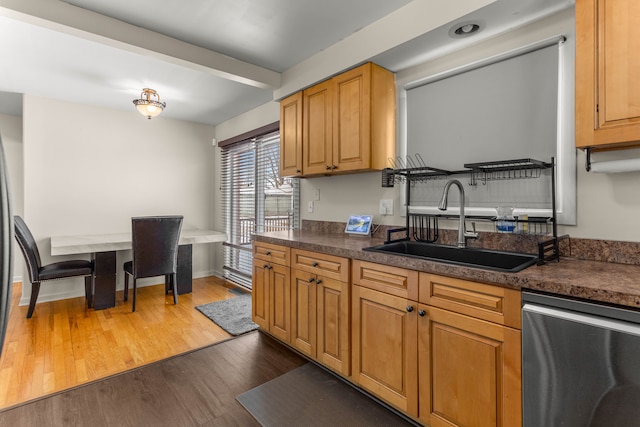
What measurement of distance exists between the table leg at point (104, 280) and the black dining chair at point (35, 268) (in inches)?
4.0

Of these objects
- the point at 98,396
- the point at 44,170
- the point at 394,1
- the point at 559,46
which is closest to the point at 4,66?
the point at 44,170

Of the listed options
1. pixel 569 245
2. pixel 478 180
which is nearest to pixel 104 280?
pixel 478 180

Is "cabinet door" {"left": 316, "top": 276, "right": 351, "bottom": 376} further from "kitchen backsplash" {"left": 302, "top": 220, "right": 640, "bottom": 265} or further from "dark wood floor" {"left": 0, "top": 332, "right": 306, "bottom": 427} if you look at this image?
"kitchen backsplash" {"left": 302, "top": 220, "right": 640, "bottom": 265}

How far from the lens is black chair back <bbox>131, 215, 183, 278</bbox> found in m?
3.41

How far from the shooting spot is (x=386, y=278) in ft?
Answer: 5.70

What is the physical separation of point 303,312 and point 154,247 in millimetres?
2129

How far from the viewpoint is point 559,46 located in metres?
1.67

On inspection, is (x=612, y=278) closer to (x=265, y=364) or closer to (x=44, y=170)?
(x=265, y=364)

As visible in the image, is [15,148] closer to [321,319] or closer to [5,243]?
[321,319]

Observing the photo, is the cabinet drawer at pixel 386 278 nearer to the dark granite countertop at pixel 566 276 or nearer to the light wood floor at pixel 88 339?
the dark granite countertop at pixel 566 276

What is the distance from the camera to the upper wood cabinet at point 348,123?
2266 mm

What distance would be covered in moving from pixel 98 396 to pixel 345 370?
1521 millimetres

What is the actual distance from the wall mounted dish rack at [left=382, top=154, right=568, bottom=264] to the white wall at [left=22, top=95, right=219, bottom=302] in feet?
11.5

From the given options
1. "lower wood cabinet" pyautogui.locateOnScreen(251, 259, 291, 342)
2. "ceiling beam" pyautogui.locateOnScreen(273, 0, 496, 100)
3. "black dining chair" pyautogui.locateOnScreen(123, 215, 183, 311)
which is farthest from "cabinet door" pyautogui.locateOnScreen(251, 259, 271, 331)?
"ceiling beam" pyautogui.locateOnScreen(273, 0, 496, 100)
